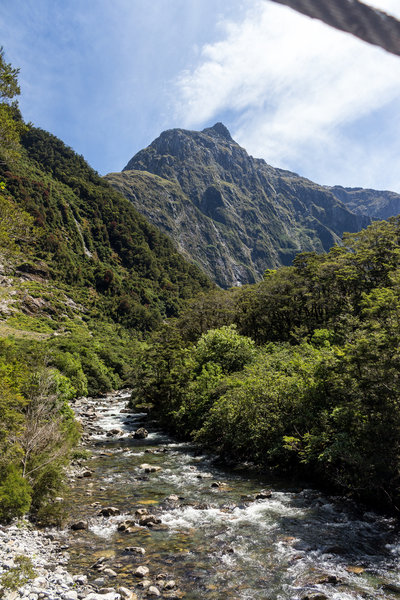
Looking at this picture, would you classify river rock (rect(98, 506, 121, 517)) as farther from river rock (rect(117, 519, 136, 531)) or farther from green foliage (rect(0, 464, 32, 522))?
green foliage (rect(0, 464, 32, 522))

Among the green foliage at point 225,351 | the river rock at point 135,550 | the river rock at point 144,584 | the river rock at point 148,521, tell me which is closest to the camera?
the river rock at point 144,584

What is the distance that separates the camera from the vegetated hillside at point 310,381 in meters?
14.5

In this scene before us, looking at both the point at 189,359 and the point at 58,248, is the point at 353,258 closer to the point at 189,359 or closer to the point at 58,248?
the point at 189,359

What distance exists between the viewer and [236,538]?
43.3 ft

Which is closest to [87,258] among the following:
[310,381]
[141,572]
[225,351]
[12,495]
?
[225,351]

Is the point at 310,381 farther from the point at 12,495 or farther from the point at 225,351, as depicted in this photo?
the point at 225,351

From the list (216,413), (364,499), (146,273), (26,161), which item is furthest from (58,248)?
(364,499)

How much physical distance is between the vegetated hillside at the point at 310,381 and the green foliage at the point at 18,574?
38.2 feet

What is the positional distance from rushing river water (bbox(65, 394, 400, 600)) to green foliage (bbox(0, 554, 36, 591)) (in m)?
1.77

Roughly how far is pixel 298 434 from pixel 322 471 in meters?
1.98

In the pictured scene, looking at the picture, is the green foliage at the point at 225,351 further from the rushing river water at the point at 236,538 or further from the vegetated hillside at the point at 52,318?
the rushing river water at the point at 236,538

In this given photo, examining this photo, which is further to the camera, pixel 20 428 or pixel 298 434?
pixel 298 434

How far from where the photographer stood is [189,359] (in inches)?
1449

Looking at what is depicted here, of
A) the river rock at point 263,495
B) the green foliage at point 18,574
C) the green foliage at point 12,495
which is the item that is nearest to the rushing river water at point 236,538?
the river rock at point 263,495
